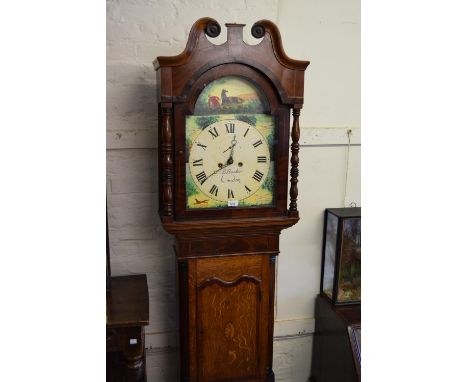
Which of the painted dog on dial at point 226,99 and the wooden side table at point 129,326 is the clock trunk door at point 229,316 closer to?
the wooden side table at point 129,326

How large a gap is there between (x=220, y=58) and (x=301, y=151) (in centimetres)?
69

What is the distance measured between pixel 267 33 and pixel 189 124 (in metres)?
0.41

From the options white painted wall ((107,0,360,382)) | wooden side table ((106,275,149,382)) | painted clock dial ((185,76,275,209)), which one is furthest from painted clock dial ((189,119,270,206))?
wooden side table ((106,275,149,382))

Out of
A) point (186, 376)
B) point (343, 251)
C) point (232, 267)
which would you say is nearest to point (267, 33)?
point (232, 267)

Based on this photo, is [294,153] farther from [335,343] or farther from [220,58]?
[335,343]

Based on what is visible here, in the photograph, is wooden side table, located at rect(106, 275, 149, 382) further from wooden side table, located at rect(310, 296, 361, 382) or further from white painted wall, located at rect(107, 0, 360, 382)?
wooden side table, located at rect(310, 296, 361, 382)

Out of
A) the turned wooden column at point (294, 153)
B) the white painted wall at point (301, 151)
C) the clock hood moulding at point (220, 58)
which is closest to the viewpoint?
the clock hood moulding at point (220, 58)

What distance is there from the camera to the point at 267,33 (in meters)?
1.56

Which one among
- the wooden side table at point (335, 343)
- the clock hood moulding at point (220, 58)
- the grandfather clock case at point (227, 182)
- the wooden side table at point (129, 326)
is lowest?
the wooden side table at point (335, 343)

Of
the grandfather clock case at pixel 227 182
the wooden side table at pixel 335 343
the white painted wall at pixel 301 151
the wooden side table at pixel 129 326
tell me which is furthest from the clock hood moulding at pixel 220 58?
A: the wooden side table at pixel 335 343

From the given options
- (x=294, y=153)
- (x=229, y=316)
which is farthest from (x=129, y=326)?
(x=294, y=153)

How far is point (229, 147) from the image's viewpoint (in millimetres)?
1607

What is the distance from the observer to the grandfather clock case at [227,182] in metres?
1.54

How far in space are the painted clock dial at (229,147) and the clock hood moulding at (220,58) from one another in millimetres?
68
